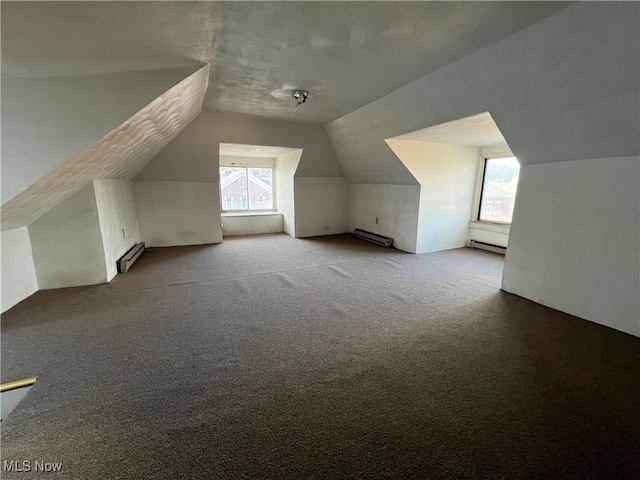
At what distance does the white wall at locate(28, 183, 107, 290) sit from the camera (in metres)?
2.94

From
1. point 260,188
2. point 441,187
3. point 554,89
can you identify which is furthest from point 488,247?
point 260,188

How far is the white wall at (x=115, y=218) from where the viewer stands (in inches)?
129

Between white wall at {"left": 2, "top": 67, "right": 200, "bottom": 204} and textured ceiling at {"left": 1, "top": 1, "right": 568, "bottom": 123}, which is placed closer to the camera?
textured ceiling at {"left": 1, "top": 1, "right": 568, "bottom": 123}

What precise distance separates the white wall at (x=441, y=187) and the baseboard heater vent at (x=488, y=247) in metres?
0.21

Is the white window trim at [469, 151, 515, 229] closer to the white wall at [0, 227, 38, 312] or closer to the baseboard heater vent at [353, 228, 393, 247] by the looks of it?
the baseboard heater vent at [353, 228, 393, 247]

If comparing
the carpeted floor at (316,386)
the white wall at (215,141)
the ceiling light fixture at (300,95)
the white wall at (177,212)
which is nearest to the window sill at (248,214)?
the white wall at (177,212)

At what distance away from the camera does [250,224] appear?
6430mm

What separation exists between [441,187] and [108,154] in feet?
15.2

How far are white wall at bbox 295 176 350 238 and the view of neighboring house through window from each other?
57.9 inches

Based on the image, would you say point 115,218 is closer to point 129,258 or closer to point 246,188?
point 129,258

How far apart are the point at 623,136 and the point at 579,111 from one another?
361 millimetres

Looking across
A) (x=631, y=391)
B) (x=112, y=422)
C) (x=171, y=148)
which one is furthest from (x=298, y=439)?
(x=171, y=148)

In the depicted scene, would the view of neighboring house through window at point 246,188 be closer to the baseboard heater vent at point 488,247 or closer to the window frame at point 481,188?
the window frame at point 481,188

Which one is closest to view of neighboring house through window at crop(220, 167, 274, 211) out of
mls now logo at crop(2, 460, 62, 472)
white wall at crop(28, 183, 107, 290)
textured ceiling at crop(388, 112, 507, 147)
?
white wall at crop(28, 183, 107, 290)
